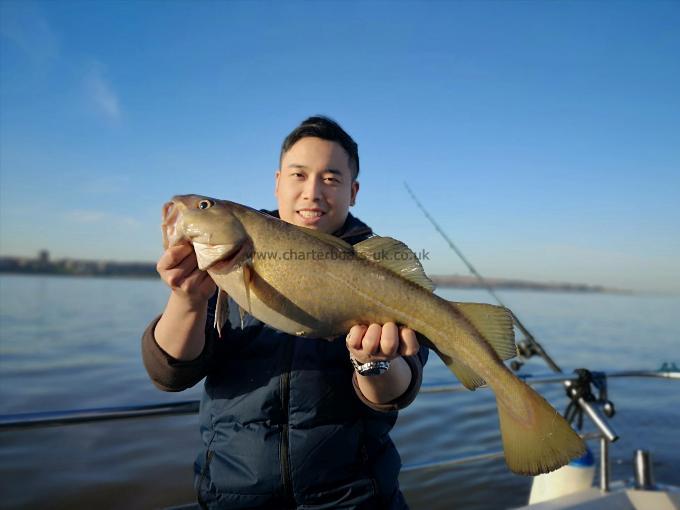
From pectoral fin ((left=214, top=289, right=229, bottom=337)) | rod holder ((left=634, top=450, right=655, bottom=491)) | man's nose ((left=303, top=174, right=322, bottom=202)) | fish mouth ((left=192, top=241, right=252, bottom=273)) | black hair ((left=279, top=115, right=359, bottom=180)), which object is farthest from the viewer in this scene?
rod holder ((left=634, top=450, right=655, bottom=491))

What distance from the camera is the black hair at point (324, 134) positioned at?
9.77ft

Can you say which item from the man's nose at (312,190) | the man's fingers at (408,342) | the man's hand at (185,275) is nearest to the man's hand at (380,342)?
the man's fingers at (408,342)

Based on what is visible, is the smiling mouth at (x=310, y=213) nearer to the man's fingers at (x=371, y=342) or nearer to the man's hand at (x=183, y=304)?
the man's hand at (x=183, y=304)

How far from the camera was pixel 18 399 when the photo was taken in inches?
362

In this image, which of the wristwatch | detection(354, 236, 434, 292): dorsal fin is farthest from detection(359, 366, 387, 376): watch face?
detection(354, 236, 434, 292): dorsal fin

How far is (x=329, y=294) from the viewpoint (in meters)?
2.29

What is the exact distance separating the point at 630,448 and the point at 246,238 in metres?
9.97

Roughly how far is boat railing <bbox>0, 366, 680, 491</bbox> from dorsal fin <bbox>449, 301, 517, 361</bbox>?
0.24 metres

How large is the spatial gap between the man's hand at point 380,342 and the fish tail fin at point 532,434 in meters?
0.52

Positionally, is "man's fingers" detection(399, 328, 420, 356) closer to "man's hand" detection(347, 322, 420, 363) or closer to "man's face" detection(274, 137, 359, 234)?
"man's hand" detection(347, 322, 420, 363)

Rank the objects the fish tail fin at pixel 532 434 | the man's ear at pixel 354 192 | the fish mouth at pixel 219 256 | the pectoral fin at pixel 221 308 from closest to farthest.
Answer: the fish tail fin at pixel 532 434, the fish mouth at pixel 219 256, the pectoral fin at pixel 221 308, the man's ear at pixel 354 192

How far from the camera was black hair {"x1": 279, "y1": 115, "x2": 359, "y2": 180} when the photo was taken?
298 cm

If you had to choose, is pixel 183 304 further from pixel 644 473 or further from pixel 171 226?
pixel 644 473

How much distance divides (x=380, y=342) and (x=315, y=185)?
3.68 ft
